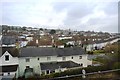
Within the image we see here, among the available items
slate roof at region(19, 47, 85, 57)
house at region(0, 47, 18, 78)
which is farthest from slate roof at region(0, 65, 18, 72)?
slate roof at region(19, 47, 85, 57)

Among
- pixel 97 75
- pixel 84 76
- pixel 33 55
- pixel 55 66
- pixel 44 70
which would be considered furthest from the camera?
pixel 33 55

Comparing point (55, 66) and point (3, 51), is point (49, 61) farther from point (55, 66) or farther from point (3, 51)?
point (3, 51)

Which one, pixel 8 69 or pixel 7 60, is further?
pixel 7 60

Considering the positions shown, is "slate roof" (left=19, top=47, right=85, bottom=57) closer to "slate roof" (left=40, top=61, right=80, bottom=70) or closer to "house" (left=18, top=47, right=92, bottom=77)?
"house" (left=18, top=47, right=92, bottom=77)

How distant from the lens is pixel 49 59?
48.5 feet

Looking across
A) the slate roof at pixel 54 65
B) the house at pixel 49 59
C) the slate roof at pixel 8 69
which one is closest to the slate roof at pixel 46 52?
the house at pixel 49 59

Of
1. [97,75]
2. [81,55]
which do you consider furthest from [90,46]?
[97,75]

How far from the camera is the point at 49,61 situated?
14.7m

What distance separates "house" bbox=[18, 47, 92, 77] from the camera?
13223mm

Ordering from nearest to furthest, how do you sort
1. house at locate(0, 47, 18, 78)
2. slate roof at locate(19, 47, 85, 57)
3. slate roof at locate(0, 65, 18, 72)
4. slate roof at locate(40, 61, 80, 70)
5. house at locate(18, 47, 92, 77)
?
slate roof at locate(0, 65, 18, 72)
house at locate(0, 47, 18, 78)
slate roof at locate(40, 61, 80, 70)
house at locate(18, 47, 92, 77)
slate roof at locate(19, 47, 85, 57)

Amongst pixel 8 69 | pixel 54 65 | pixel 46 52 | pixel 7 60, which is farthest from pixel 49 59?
pixel 8 69

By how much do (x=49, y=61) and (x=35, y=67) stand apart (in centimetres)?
151

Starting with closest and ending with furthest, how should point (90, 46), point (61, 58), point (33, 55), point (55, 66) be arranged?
point (55, 66)
point (33, 55)
point (61, 58)
point (90, 46)

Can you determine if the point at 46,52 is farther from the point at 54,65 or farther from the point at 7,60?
the point at 7,60
